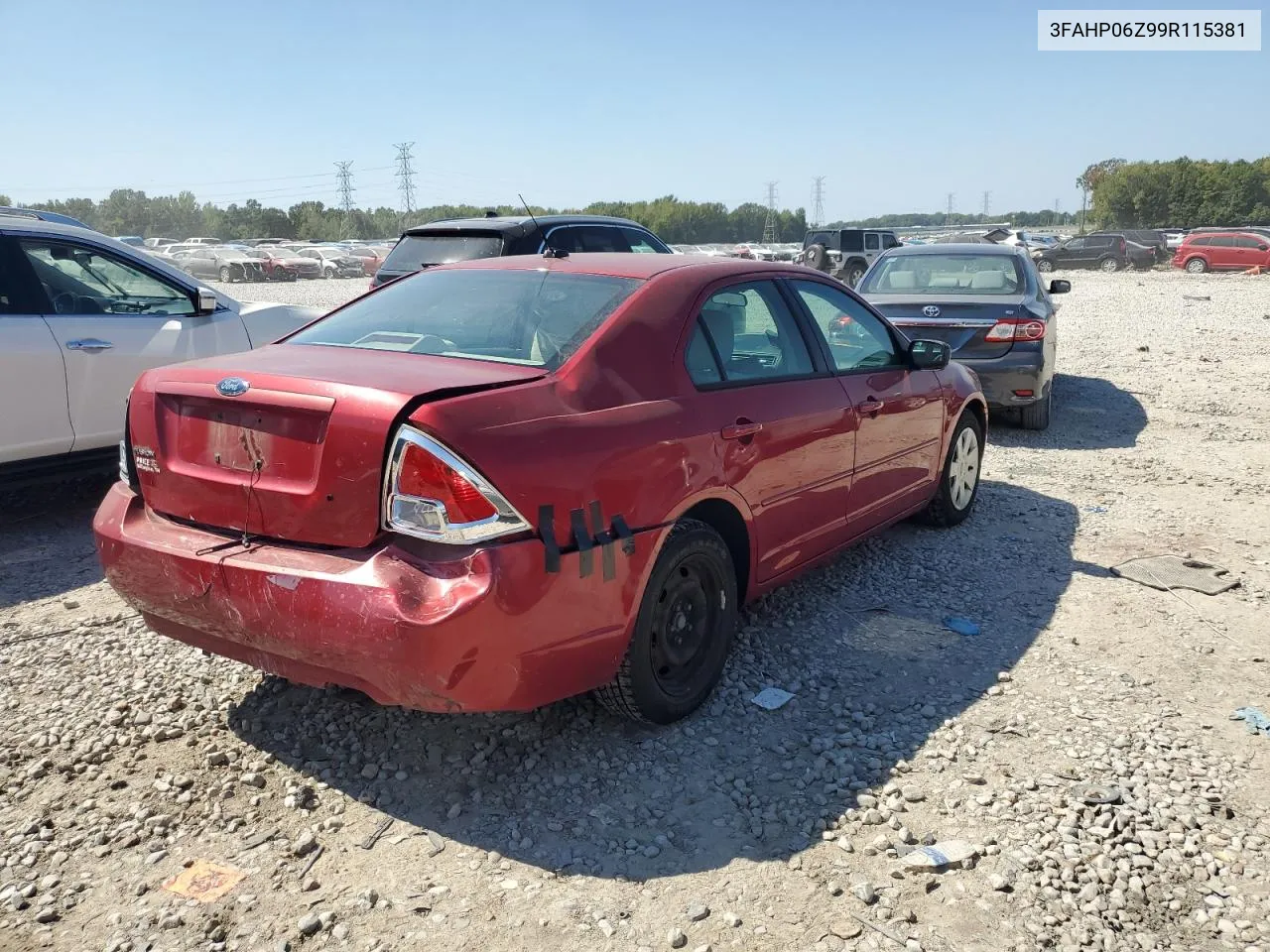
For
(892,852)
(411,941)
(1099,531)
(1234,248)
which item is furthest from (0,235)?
(1234,248)

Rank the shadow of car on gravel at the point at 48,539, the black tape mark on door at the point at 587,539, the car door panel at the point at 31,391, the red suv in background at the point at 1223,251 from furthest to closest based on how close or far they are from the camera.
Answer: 1. the red suv in background at the point at 1223,251
2. the car door panel at the point at 31,391
3. the shadow of car on gravel at the point at 48,539
4. the black tape mark on door at the point at 587,539

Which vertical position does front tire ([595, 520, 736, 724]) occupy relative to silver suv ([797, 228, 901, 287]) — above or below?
below

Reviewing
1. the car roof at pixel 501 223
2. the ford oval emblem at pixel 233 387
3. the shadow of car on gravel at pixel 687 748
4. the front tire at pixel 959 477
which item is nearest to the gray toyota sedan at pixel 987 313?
the front tire at pixel 959 477

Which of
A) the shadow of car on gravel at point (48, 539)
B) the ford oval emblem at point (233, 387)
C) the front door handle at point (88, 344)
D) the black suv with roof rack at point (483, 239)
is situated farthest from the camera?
the black suv with roof rack at point (483, 239)

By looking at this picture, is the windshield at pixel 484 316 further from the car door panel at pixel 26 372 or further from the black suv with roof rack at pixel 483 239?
the black suv with roof rack at pixel 483 239

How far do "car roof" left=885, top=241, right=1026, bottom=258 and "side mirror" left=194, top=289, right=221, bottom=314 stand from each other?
6.29 metres

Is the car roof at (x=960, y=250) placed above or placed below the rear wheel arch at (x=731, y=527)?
above

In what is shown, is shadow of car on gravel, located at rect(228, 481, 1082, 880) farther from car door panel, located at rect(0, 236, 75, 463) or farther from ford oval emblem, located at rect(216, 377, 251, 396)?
car door panel, located at rect(0, 236, 75, 463)

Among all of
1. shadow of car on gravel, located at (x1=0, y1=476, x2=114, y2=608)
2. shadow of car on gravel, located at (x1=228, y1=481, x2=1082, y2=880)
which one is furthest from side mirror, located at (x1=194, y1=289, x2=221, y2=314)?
shadow of car on gravel, located at (x1=228, y1=481, x2=1082, y2=880)

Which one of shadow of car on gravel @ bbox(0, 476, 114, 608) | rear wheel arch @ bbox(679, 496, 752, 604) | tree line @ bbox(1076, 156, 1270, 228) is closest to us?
rear wheel arch @ bbox(679, 496, 752, 604)

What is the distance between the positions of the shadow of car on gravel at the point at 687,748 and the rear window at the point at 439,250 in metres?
5.04

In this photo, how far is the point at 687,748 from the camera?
3.40m

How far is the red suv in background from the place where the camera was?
115 ft

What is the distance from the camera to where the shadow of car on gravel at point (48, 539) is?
4883mm
